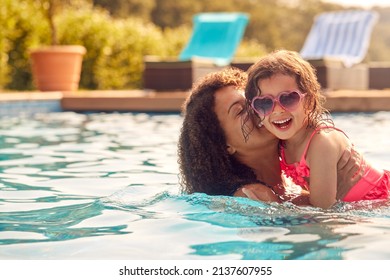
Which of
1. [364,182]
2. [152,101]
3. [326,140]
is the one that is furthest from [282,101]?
[152,101]

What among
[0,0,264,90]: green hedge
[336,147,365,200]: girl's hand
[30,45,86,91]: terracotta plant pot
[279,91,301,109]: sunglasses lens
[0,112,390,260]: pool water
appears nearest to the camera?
[0,112,390,260]: pool water

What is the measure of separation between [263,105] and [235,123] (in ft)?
1.01

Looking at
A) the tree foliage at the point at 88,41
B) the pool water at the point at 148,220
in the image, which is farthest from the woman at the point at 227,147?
the tree foliage at the point at 88,41

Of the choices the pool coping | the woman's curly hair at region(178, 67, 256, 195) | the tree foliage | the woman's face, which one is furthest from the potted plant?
the woman's face

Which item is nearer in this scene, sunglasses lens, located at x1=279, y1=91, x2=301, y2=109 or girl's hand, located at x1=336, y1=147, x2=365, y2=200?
sunglasses lens, located at x1=279, y1=91, x2=301, y2=109

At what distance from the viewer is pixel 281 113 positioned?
10.9 feet

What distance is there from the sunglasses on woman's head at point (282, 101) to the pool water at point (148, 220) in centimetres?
50

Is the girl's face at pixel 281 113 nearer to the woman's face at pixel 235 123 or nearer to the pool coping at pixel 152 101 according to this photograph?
the woman's face at pixel 235 123

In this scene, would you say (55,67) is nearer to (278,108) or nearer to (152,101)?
(152,101)

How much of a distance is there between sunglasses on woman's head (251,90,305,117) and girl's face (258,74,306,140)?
0.01 meters

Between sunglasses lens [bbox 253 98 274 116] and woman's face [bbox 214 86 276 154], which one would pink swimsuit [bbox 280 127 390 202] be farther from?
sunglasses lens [bbox 253 98 274 116]

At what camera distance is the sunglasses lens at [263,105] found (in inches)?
130

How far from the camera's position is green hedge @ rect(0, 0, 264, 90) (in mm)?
14445
